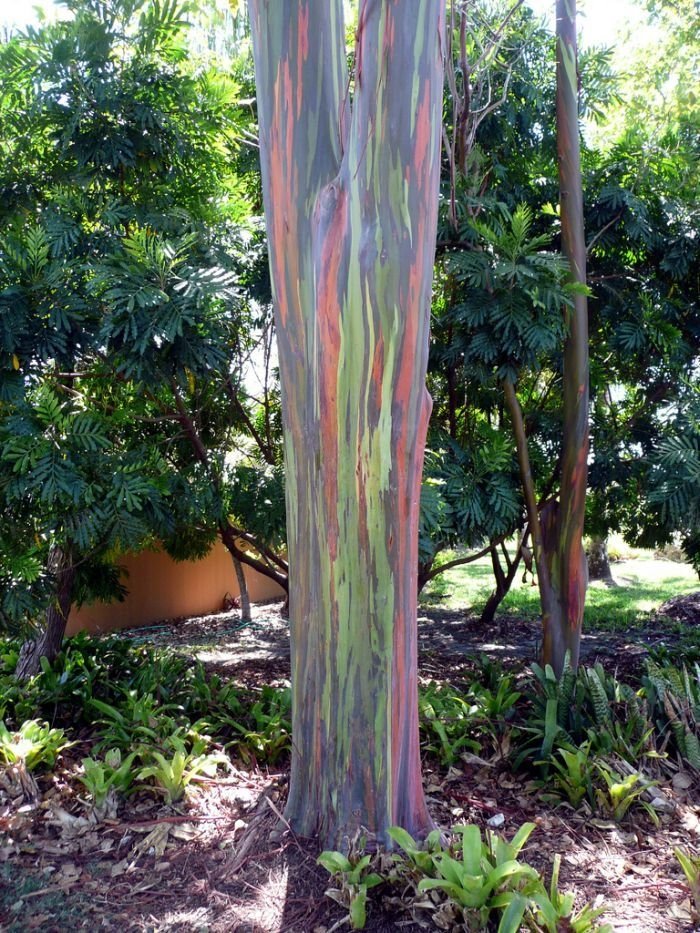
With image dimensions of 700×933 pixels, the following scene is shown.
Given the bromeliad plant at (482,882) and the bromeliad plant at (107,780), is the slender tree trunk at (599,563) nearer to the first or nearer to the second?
the bromeliad plant at (107,780)

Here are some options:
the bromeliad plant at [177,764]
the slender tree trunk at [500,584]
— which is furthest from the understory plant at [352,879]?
the slender tree trunk at [500,584]

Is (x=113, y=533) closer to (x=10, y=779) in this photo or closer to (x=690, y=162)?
(x=10, y=779)

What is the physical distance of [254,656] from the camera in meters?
7.88

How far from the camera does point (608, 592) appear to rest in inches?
532

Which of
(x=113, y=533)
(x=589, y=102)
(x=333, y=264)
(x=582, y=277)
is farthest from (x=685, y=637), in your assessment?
(x=333, y=264)

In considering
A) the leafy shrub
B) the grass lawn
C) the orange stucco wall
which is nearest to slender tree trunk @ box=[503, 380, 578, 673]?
the leafy shrub

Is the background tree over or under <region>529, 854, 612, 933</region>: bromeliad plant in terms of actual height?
over

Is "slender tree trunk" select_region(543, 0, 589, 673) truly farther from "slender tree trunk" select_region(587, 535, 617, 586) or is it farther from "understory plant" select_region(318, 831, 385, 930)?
"slender tree trunk" select_region(587, 535, 617, 586)

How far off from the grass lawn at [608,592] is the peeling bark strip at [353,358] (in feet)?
23.0

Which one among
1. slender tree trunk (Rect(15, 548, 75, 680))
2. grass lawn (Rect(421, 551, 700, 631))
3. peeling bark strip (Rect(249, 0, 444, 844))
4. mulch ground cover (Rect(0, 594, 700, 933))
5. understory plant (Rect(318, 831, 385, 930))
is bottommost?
grass lawn (Rect(421, 551, 700, 631))

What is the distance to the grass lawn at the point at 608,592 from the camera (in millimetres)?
10570

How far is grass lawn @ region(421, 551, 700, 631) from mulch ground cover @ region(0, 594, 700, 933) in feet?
19.7

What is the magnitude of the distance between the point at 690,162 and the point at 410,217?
4460mm

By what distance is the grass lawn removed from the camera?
1057 centimetres
